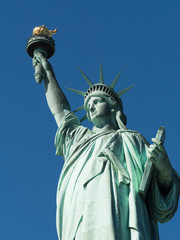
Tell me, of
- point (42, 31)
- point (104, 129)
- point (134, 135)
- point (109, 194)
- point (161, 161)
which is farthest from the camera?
point (42, 31)

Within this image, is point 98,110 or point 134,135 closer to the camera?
point 134,135

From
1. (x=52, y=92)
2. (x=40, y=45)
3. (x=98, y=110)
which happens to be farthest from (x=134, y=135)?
(x=40, y=45)

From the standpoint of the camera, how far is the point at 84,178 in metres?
11.5

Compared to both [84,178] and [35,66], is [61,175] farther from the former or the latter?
[35,66]

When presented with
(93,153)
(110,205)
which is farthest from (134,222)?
(93,153)

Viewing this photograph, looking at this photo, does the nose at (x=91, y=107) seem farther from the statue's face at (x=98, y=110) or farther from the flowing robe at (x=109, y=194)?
the flowing robe at (x=109, y=194)

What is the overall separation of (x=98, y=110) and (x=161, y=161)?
2.30 meters

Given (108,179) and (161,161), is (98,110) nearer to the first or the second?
(108,179)

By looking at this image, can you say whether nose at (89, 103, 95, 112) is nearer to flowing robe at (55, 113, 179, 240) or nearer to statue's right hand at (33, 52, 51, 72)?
flowing robe at (55, 113, 179, 240)

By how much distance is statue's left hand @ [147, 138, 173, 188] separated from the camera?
36.0ft

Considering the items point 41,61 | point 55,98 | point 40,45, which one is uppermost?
point 40,45

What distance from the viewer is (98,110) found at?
12898 mm

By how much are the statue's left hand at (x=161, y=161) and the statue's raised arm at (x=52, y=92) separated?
302cm

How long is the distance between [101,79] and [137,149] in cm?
248
